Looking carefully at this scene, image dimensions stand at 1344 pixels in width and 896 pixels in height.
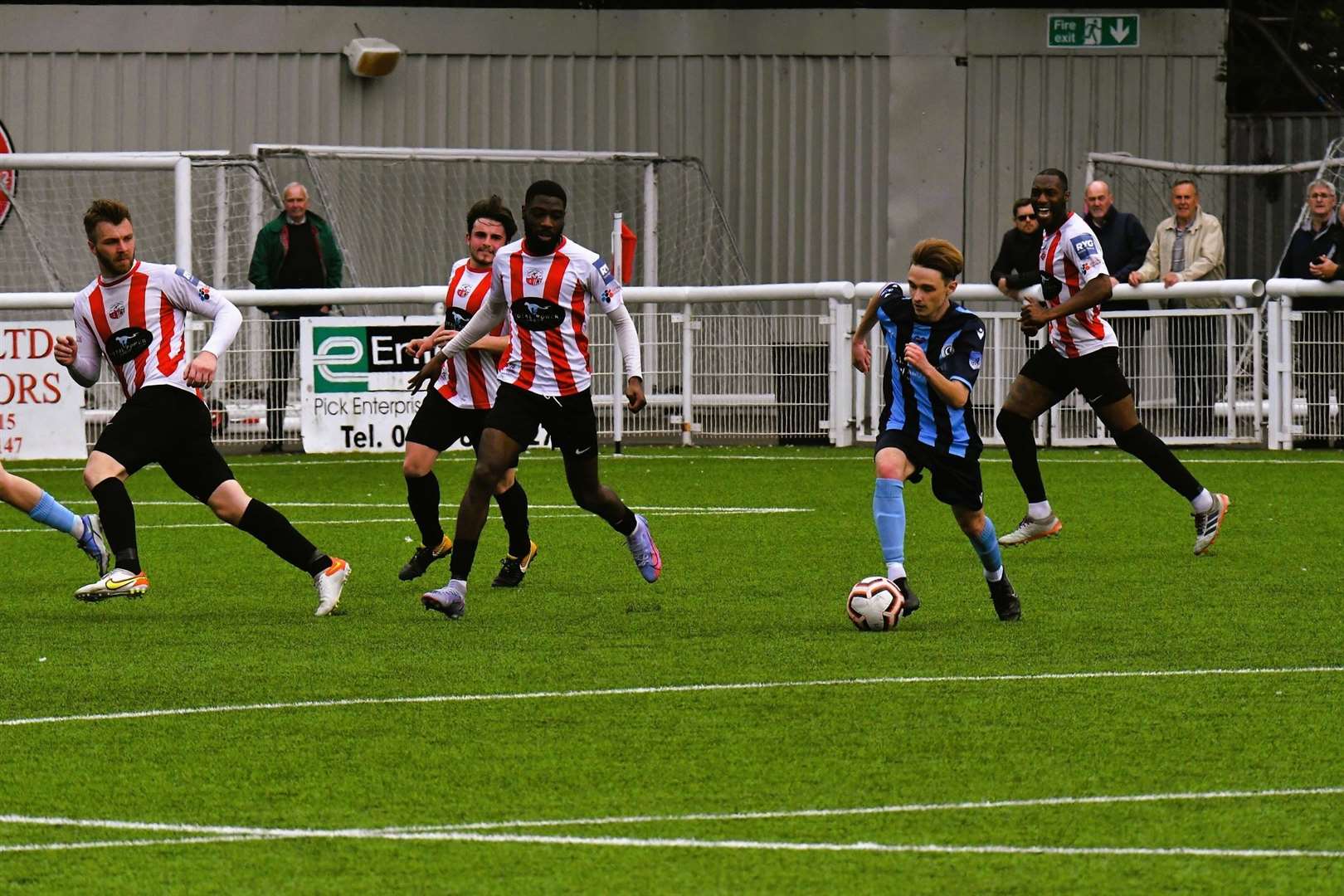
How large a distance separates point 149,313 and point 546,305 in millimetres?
1652

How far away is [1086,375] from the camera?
1196 cm

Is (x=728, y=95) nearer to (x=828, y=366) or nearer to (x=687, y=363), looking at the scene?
(x=687, y=363)

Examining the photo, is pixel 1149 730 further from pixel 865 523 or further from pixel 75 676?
pixel 865 523

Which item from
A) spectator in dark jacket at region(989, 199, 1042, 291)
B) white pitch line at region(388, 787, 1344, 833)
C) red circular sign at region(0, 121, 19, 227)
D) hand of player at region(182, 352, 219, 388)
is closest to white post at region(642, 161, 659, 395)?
spectator in dark jacket at region(989, 199, 1042, 291)

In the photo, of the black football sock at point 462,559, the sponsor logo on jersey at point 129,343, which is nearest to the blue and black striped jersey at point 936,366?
the black football sock at point 462,559

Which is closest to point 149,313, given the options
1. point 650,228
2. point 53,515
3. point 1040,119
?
point 53,515

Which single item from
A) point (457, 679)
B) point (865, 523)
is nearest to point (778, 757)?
point (457, 679)

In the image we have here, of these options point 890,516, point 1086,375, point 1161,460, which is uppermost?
point 1086,375

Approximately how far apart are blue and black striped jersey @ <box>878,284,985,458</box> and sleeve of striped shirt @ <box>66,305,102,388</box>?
131 inches

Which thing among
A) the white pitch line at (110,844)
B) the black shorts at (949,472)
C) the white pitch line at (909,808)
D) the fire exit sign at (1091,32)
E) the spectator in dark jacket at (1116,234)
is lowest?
the white pitch line at (110,844)

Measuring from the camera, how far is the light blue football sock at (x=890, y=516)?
9.09 meters

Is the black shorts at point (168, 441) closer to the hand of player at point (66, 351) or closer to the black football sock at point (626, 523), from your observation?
the hand of player at point (66, 351)

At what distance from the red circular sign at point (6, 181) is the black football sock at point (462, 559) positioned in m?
12.4

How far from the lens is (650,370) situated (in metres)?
19.0
